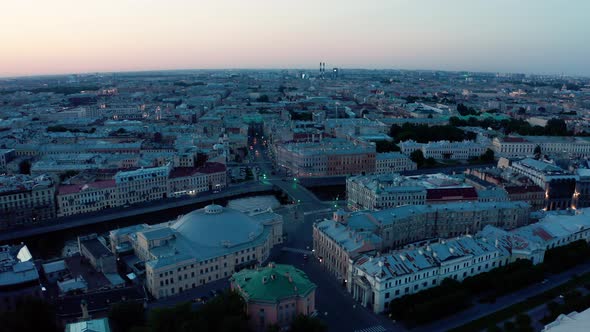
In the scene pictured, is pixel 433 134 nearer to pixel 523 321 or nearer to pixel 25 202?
pixel 523 321

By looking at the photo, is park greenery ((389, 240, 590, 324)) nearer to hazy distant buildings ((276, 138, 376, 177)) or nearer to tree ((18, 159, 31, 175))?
hazy distant buildings ((276, 138, 376, 177))

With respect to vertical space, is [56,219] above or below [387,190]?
below

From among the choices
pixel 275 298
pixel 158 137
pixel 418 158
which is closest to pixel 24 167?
pixel 158 137

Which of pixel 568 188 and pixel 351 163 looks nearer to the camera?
pixel 568 188

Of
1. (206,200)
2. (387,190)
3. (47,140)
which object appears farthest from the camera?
(47,140)

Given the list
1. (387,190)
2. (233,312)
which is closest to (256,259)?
(233,312)

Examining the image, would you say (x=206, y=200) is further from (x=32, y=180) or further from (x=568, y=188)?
(x=568, y=188)
